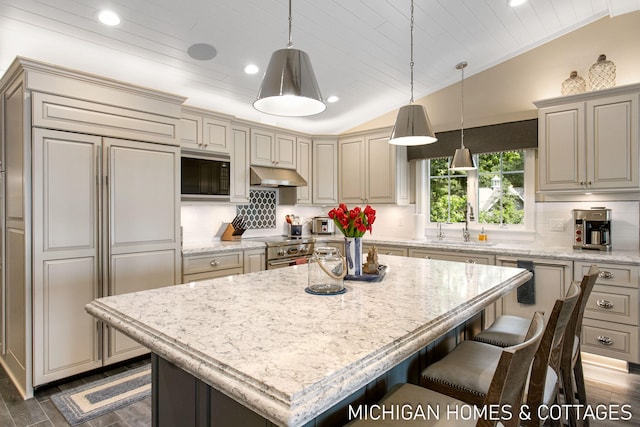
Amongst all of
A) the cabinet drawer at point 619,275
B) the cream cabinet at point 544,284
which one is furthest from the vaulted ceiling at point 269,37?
the cabinet drawer at point 619,275

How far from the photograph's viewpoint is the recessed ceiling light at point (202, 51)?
3029mm

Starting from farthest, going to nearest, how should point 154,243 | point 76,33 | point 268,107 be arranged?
point 154,243, point 76,33, point 268,107

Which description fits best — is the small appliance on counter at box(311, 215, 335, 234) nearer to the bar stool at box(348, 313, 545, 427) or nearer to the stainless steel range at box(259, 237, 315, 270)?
the stainless steel range at box(259, 237, 315, 270)

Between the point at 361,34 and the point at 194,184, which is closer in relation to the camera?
the point at 361,34

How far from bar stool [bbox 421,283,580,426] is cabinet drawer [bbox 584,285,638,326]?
1876 mm

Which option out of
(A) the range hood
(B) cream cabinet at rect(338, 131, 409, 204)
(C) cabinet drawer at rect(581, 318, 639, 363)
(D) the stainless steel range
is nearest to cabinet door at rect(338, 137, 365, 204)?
(B) cream cabinet at rect(338, 131, 409, 204)

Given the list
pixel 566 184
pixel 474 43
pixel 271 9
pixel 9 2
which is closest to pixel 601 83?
pixel 566 184

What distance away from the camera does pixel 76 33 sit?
8.59 feet

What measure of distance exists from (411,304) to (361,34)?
270cm

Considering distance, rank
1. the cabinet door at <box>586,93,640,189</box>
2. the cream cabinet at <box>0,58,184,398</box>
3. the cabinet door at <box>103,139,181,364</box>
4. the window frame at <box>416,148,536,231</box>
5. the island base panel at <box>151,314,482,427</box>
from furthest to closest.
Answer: the window frame at <box>416,148,536,231</box>, the cabinet door at <box>586,93,640,189</box>, the cabinet door at <box>103,139,181,364</box>, the cream cabinet at <box>0,58,184,398</box>, the island base panel at <box>151,314,482,427</box>

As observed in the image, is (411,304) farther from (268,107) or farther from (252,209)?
(252,209)

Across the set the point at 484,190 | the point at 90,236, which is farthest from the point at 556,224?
the point at 90,236

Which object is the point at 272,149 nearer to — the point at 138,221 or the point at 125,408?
the point at 138,221

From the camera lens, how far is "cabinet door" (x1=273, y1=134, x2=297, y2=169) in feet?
14.8
